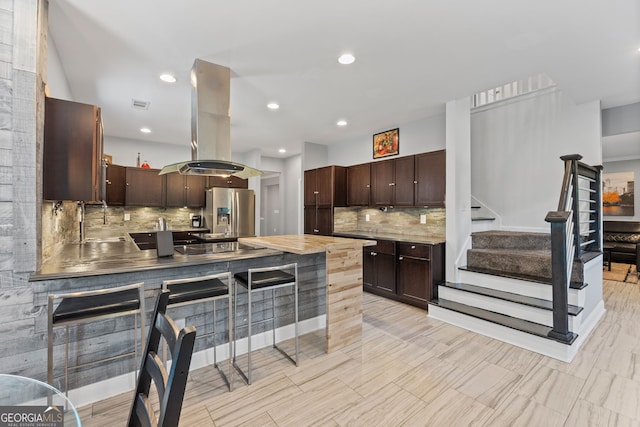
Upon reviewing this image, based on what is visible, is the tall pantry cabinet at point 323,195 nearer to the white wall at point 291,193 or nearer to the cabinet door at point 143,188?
the white wall at point 291,193

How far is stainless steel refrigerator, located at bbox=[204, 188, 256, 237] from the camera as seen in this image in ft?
19.8

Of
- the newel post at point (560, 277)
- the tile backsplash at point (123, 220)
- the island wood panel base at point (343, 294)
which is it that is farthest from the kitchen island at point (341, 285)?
the tile backsplash at point (123, 220)

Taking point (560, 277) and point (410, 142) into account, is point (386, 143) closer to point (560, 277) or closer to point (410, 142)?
point (410, 142)

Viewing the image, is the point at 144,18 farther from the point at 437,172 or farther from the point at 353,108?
the point at 437,172

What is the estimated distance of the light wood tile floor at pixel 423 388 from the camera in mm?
1937

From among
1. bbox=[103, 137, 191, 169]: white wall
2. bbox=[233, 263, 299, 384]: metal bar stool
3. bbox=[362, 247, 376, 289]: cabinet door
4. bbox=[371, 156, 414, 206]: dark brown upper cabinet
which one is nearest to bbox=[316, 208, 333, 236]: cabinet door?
bbox=[371, 156, 414, 206]: dark brown upper cabinet

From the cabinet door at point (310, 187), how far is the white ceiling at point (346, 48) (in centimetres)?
197

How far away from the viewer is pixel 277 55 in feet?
9.30

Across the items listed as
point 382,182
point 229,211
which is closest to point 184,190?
point 229,211

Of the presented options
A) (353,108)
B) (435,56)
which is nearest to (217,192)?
(353,108)

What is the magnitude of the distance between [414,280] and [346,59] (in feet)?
9.49

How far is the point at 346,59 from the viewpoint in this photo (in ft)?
9.47

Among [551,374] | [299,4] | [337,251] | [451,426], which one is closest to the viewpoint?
[451,426]

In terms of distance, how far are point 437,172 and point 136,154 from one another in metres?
5.74
